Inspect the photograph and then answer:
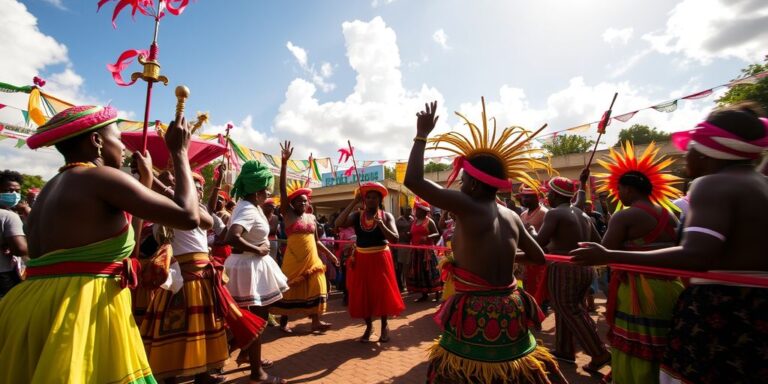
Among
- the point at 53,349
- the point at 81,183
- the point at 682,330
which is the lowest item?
the point at 682,330

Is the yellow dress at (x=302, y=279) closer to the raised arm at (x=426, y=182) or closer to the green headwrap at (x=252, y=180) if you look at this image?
the green headwrap at (x=252, y=180)

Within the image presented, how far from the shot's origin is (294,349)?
18.2 ft

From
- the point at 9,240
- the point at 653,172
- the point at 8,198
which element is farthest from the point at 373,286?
the point at 8,198

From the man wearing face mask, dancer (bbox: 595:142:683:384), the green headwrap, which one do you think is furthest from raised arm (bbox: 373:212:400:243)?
the man wearing face mask

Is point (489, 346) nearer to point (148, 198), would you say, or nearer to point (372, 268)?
point (148, 198)

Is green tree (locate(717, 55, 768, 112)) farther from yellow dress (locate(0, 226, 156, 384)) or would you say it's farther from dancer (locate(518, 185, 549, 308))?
yellow dress (locate(0, 226, 156, 384))

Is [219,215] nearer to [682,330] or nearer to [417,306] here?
[417,306]

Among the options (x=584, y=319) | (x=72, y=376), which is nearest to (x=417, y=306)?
(x=584, y=319)

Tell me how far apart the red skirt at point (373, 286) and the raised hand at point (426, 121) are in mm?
3515

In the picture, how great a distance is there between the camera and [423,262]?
30.5ft

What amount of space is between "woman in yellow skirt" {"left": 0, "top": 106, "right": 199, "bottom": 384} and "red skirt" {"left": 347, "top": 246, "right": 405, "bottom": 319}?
12.9 ft

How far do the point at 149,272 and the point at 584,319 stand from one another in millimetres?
4449

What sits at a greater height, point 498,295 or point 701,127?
point 701,127

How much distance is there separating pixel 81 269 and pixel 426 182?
6.28 feet
